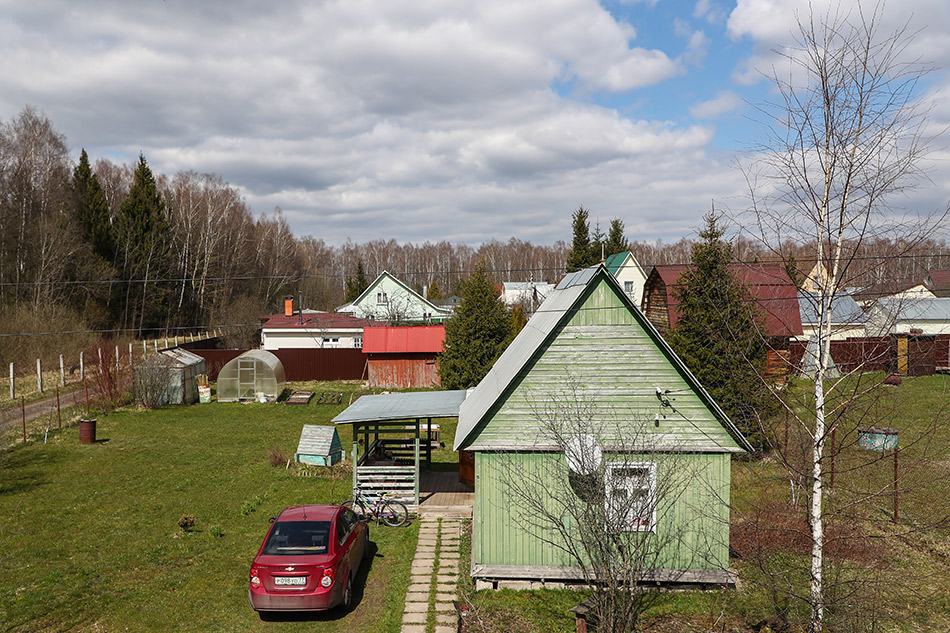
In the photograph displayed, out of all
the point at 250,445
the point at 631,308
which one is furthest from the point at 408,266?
the point at 631,308

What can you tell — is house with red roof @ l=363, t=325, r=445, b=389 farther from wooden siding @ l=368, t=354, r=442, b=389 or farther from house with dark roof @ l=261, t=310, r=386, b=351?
house with dark roof @ l=261, t=310, r=386, b=351

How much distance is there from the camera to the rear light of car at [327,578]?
10047mm

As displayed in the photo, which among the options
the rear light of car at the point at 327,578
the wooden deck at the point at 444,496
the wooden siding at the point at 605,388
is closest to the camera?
the rear light of car at the point at 327,578

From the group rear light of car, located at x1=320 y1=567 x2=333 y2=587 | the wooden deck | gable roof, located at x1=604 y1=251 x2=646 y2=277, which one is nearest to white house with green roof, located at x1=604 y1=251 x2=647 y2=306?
gable roof, located at x1=604 y1=251 x2=646 y2=277

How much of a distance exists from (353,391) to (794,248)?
3031 cm

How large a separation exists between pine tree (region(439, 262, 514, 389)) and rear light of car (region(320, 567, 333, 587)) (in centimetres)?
2169

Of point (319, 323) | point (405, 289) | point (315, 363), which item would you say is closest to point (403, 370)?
point (315, 363)

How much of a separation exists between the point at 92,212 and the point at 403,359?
3513cm

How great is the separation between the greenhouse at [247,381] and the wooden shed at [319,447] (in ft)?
41.0

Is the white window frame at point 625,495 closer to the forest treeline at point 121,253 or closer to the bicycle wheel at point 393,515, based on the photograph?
the bicycle wheel at point 393,515

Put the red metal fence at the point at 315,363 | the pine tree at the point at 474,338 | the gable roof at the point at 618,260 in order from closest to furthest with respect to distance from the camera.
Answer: the pine tree at the point at 474,338 → the red metal fence at the point at 315,363 → the gable roof at the point at 618,260

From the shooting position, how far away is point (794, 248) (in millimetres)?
8461

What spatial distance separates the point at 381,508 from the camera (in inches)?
608

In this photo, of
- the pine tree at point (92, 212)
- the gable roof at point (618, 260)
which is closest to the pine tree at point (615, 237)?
the gable roof at point (618, 260)
